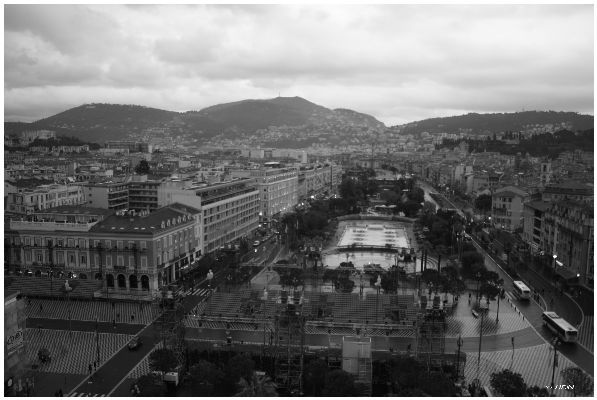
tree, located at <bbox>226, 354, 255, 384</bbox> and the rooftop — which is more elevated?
the rooftop

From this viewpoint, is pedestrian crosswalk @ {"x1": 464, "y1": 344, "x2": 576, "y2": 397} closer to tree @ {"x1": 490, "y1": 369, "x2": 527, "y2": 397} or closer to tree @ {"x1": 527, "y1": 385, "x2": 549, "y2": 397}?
tree @ {"x1": 527, "y1": 385, "x2": 549, "y2": 397}

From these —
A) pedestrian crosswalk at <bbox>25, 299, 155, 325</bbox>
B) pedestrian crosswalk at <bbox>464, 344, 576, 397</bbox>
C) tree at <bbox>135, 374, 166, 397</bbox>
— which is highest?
tree at <bbox>135, 374, 166, 397</bbox>

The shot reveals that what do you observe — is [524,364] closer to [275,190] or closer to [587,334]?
[587,334]

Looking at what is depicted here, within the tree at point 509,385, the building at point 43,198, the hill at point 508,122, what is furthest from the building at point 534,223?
the hill at point 508,122

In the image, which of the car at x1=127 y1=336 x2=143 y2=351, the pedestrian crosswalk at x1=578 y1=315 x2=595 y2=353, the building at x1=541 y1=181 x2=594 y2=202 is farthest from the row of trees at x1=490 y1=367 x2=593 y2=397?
the building at x1=541 y1=181 x2=594 y2=202

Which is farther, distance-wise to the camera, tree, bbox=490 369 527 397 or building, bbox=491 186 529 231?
building, bbox=491 186 529 231

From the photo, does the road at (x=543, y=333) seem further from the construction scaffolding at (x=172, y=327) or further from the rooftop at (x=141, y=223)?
the rooftop at (x=141, y=223)
